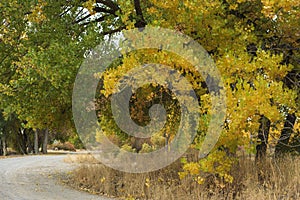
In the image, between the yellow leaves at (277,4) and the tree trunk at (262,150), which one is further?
the tree trunk at (262,150)

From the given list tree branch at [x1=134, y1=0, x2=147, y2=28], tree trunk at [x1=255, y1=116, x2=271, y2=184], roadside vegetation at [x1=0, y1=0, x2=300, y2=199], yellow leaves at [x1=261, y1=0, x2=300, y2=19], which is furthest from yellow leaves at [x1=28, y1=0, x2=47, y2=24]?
tree trunk at [x1=255, y1=116, x2=271, y2=184]

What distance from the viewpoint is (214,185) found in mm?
8859

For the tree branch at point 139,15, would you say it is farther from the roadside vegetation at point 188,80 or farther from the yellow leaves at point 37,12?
the yellow leaves at point 37,12

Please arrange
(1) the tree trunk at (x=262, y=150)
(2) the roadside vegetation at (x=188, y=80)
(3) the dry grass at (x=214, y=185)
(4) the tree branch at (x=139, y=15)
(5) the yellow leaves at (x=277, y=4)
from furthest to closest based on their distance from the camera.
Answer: (4) the tree branch at (x=139, y=15) → (1) the tree trunk at (x=262, y=150) → (3) the dry grass at (x=214, y=185) → (2) the roadside vegetation at (x=188, y=80) → (5) the yellow leaves at (x=277, y=4)

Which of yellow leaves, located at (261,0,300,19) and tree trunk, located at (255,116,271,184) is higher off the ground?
yellow leaves, located at (261,0,300,19)

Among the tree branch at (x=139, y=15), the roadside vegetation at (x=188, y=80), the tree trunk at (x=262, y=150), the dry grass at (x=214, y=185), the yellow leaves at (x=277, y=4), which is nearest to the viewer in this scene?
the yellow leaves at (x=277, y=4)

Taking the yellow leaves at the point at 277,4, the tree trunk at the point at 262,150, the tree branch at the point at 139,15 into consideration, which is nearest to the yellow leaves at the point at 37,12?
the tree branch at the point at 139,15

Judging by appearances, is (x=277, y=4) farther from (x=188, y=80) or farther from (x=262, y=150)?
(x=262, y=150)

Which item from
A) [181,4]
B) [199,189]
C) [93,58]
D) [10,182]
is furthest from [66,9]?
[199,189]

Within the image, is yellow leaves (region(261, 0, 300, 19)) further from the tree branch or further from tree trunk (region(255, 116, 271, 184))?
the tree branch

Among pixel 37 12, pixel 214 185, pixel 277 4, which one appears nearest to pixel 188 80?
pixel 277 4

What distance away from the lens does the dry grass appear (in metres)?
8.00

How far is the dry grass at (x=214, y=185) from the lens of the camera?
800 cm

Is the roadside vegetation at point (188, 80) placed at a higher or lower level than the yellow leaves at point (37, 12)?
lower
